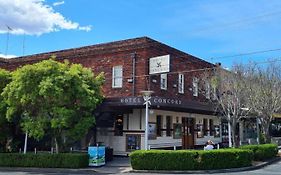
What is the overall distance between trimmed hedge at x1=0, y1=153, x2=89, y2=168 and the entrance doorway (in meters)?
11.4

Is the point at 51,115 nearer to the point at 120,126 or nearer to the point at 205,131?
the point at 120,126

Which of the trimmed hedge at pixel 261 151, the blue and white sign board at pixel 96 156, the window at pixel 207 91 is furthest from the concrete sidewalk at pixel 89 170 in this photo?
the window at pixel 207 91

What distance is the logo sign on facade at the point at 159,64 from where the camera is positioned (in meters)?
25.7

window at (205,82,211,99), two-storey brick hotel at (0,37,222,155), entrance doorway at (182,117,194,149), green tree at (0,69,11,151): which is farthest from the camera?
entrance doorway at (182,117,194,149)

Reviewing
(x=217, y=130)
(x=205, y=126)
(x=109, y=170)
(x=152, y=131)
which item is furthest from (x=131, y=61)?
(x=217, y=130)

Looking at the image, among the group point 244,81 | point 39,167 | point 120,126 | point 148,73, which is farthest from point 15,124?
point 244,81

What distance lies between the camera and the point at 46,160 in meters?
22.1

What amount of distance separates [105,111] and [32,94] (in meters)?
6.02

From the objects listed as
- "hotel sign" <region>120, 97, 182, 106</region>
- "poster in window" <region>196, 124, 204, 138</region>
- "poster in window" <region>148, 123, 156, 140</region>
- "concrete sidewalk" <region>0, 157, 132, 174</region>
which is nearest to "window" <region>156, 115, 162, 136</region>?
"poster in window" <region>148, 123, 156, 140</region>

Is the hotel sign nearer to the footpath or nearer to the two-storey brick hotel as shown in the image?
the two-storey brick hotel

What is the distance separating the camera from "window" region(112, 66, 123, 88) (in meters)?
27.6

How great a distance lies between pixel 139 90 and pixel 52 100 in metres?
6.56

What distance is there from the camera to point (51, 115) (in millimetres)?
22172

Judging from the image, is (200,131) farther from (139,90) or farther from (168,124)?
(139,90)
